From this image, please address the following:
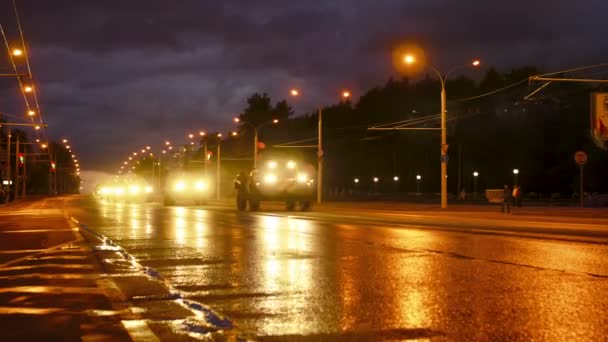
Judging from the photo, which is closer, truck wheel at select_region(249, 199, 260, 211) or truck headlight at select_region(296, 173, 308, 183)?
truck headlight at select_region(296, 173, 308, 183)

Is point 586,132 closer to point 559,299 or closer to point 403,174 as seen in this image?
point 403,174

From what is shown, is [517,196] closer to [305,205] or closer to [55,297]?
[305,205]

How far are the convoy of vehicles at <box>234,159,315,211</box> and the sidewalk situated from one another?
2167 centimetres

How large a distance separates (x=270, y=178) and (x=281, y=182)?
2.19 ft

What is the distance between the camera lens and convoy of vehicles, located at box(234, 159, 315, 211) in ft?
128

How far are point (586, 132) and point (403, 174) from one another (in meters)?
31.9

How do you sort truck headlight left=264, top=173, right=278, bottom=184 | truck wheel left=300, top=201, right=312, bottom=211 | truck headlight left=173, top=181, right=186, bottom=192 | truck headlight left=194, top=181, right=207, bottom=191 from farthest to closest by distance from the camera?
truck headlight left=194, top=181, right=207, bottom=191 → truck headlight left=173, top=181, right=186, bottom=192 → truck wheel left=300, top=201, right=312, bottom=211 → truck headlight left=264, top=173, right=278, bottom=184

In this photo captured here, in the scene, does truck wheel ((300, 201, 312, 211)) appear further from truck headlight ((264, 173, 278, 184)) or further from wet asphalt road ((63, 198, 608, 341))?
wet asphalt road ((63, 198, 608, 341))

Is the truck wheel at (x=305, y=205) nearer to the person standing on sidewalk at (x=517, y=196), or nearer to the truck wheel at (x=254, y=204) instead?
the truck wheel at (x=254, y=204)

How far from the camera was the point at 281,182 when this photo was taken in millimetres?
38938

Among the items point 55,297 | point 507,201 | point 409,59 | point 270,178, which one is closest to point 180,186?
point 270,178

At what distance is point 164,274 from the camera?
12406 mm

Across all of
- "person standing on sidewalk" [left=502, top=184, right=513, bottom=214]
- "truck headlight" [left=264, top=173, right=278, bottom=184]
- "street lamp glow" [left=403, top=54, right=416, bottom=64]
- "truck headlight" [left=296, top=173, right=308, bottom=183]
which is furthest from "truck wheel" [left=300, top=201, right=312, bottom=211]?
"person standing on sidewalk" [left=502, top=184, right=513, bottom=214]

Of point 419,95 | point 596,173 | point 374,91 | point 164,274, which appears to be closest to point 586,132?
point 596,173
